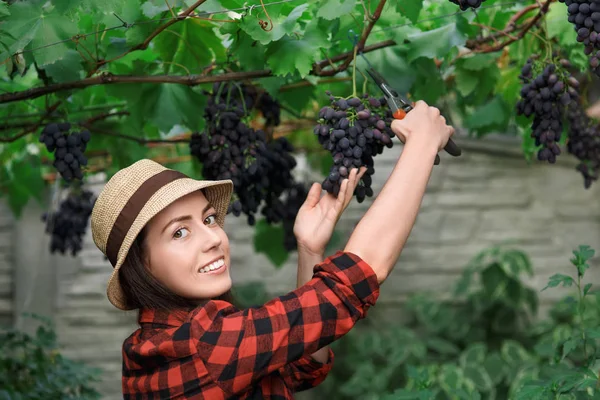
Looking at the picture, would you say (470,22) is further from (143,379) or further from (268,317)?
(143,379)

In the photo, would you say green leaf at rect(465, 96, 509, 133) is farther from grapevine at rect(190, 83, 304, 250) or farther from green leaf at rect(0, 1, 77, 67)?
green leaf at rect(0, 1, 77, 67)

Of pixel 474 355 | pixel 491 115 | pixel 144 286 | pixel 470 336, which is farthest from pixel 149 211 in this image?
pixel 470 336

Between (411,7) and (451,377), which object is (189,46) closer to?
(411,7)

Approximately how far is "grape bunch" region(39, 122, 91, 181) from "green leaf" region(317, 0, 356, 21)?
733 mm

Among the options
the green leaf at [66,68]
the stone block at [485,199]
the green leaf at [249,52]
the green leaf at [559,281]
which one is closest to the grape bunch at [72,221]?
the green leaf at [66,68]

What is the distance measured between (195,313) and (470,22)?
44.4 inches

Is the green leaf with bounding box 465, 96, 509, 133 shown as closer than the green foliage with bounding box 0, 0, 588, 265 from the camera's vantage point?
No

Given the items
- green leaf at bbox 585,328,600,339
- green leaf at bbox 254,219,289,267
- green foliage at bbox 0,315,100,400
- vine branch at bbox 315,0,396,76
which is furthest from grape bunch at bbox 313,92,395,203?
green leaf at bbox 254,219,289,267

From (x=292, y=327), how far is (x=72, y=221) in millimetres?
2000

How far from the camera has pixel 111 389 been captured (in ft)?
14.9

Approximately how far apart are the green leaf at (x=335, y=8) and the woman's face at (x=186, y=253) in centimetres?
48

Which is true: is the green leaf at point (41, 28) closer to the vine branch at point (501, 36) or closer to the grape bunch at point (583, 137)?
the vine branch at point (501, 36)

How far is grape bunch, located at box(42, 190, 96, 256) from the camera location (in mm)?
3197

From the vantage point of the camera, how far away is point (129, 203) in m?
1.56
